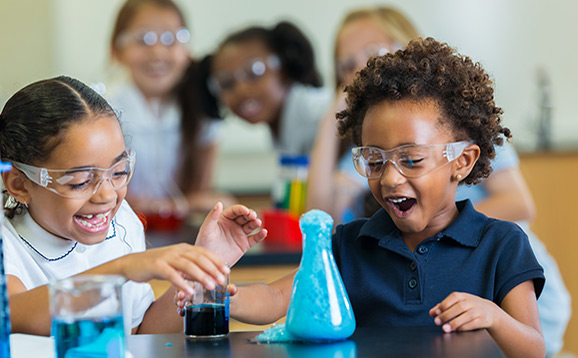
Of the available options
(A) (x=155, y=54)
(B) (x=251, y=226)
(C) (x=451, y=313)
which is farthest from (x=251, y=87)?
(C) (x=451, y=313)

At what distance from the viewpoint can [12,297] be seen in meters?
1.09

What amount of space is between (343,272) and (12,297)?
1.69 ft

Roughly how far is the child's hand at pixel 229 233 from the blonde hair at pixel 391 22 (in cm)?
149

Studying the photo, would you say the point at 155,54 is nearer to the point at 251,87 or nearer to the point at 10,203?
the point at 251,87

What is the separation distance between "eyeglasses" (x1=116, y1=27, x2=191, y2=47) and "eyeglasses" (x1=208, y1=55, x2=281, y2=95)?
419mm

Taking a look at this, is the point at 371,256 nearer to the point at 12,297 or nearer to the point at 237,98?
the point at 12,297

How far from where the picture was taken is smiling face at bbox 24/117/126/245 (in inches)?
48.6

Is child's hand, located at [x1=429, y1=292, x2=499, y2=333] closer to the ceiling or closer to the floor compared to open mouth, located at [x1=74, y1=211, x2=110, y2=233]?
closer to the floor

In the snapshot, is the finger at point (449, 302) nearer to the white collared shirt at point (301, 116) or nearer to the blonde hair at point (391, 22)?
the blonde hair at point (391, 22)

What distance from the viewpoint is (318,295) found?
3.14 ft

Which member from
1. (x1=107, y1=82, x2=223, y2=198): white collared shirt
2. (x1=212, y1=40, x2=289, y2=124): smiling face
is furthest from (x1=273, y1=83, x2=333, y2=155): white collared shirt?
(x1=107, y1=82, x2=223, y2=198): white collared shirt

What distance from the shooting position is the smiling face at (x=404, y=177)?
1.24 m

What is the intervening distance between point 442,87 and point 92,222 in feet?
1.99

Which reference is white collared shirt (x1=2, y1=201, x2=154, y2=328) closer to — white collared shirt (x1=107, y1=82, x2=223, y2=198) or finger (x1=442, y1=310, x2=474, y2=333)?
finger (x1=442, y1=310, x2=474, y2=333)
